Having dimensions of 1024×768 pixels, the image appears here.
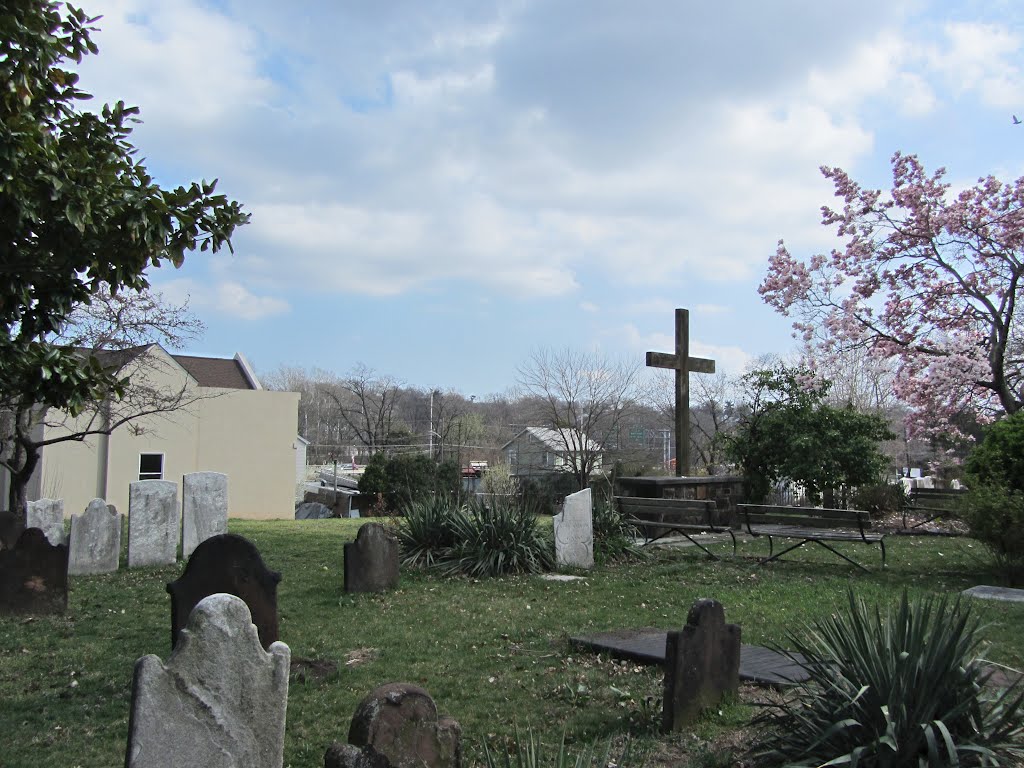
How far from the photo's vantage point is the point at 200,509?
42.1 ft

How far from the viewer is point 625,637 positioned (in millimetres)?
6969

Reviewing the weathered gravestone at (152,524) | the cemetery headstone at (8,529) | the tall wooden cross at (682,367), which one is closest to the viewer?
the cemetery headstone at (8,529)

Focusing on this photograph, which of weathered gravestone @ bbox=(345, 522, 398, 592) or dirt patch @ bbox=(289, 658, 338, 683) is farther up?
weathered gravestone @ bbox=(345, 522, 398, 592)

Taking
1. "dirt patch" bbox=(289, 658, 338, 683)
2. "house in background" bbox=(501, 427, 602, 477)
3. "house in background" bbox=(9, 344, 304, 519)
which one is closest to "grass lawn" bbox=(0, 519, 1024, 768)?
"dirt patch" bbox=(289, 658, 338, 683)

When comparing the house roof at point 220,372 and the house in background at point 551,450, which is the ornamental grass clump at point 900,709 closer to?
the house in background at point 551,450

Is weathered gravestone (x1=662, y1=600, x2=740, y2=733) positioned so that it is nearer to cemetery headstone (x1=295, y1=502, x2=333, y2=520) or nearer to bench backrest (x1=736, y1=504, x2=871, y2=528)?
bench backrest (x1=736, y1=504, x2=871, y2=528)

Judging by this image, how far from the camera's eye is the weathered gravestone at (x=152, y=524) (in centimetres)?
1194

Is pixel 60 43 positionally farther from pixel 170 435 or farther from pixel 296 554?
pixel 170 435

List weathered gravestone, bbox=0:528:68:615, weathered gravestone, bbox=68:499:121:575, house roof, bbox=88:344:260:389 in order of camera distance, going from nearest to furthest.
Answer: weathered gravestone, bbox=0:528:68:615 < weathered gravestone, bbox=68:499:121:575 < house roof, bbox=88:344:260:389

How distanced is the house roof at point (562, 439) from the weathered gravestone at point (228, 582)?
18.1 metres

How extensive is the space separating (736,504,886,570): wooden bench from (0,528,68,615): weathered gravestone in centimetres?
834

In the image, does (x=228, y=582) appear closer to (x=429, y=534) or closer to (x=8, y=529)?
(x=429, y=534)

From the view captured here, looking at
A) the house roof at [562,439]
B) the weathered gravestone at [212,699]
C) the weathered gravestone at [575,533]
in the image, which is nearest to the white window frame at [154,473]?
the house roof at [562,439]

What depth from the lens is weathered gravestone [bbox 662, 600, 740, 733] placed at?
4754mm
